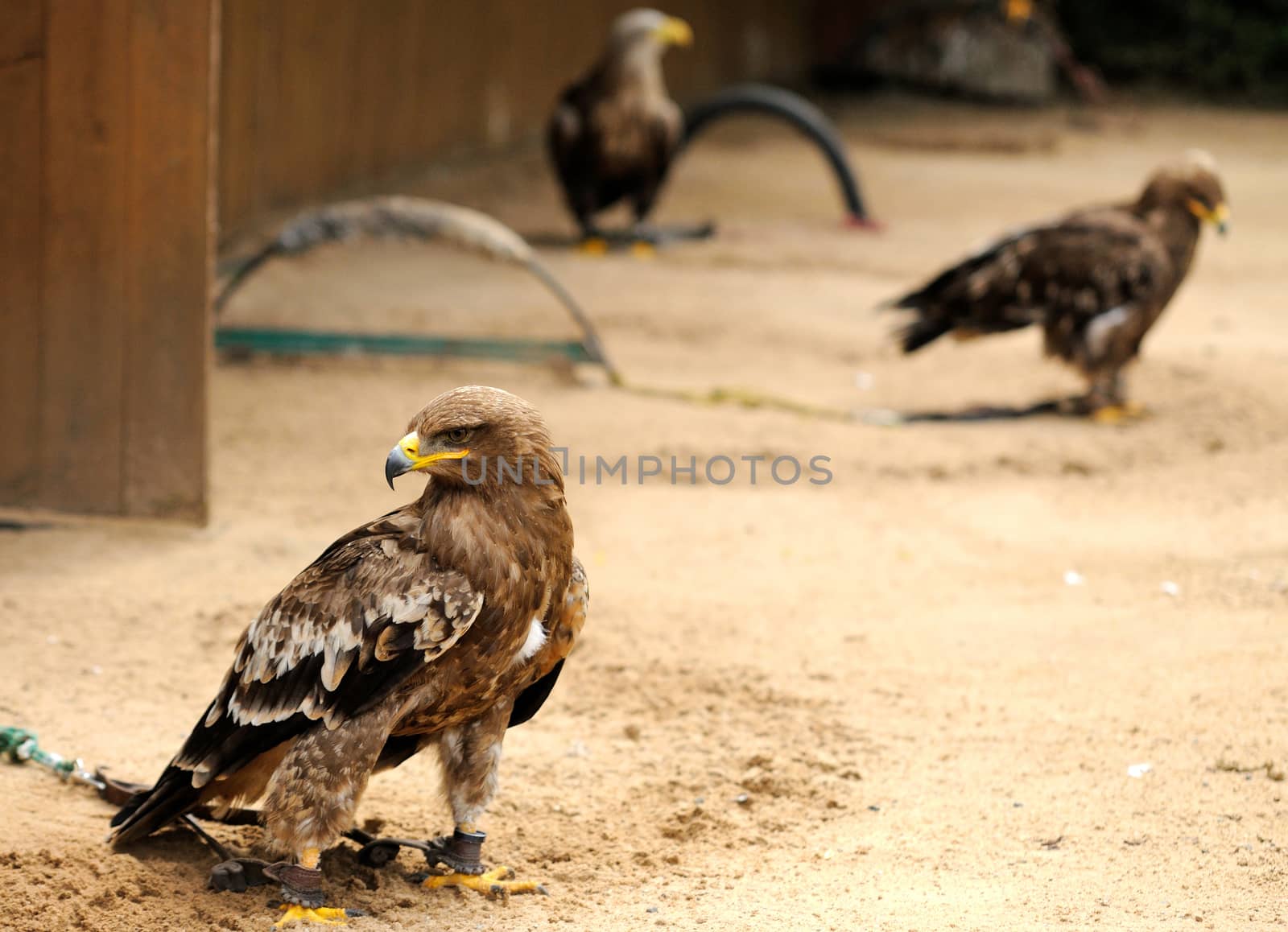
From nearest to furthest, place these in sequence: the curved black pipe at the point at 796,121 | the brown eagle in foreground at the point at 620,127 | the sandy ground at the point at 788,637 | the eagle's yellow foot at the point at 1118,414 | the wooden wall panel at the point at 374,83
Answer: the sandy ground at the point at 788,637
the eagle's yellow foot at the point at 1118,414
the wooden wall panel at the point at 374,83
the brown eagle in foreground at the point at 620,127
the curved black pipe at the point at 796,121

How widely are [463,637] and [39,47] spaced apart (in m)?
3.32

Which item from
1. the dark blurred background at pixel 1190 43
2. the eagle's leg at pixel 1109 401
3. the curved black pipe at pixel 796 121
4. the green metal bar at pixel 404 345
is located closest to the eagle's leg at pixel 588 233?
the curved black pipe at pixel 796 121

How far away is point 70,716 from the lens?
3949mm

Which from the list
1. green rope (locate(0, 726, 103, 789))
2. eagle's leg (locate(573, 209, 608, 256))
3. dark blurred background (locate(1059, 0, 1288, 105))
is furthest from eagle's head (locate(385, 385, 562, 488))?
dark blurred background (locate(1059, 0, 1288, 105))

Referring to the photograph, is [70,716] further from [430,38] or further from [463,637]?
[430,38]

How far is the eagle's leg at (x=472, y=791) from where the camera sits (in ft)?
10.3

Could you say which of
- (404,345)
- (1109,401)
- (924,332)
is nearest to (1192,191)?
(1109,401)

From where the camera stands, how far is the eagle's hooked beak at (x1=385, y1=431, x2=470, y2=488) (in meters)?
2.83

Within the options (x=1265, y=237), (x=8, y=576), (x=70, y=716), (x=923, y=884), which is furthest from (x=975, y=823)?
(x=1265, y=237)

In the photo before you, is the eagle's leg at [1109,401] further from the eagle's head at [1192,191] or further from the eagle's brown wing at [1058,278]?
the eagle's head at [1192,191]

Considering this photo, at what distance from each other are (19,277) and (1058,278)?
4798mm

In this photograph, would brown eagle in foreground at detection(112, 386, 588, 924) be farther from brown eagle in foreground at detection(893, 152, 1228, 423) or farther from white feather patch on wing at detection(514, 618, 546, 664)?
brown eagle in foreground at detection(893, 152, 1228, 423)

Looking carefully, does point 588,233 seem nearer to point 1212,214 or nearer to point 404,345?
point 404,345

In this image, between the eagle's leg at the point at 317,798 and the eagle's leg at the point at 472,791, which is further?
the eagle's leg at the point at 472,791
